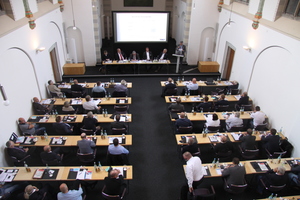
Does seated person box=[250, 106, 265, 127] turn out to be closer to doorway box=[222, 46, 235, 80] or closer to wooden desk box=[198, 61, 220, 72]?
doorway box=[222, 46, 235, 80]

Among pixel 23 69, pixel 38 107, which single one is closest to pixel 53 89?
pixel 38 107

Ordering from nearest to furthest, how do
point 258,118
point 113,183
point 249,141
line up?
1. point 113,183
2. point 249,141
3. point 258,118

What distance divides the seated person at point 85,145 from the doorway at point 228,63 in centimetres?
943

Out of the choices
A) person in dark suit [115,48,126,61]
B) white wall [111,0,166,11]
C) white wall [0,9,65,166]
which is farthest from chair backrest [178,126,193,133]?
white wall [111,0,166,11]

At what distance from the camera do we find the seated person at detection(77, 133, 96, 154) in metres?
6.73

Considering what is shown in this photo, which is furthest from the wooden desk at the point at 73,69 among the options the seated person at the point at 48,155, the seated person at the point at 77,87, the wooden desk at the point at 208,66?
the seated person at the point at 48,155

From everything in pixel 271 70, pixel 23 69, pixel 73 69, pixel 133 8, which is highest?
pixel 133 8

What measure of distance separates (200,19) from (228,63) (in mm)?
3243

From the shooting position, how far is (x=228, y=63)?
1325 centimetres

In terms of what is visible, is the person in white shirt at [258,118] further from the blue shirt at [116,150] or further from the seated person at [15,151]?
the seated person at [15,151]

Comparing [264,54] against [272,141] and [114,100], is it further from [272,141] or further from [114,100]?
[114,100]

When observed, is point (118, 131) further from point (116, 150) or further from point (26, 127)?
point (26, 127)

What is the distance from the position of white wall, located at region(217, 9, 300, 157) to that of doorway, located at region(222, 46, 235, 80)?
3.20 ft

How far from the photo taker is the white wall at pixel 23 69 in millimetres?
7285
